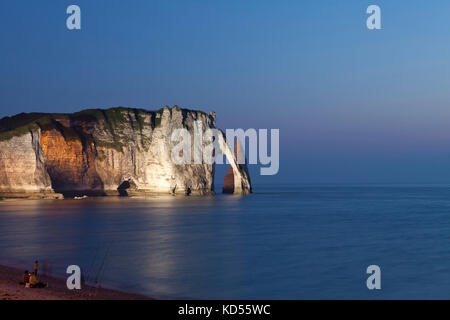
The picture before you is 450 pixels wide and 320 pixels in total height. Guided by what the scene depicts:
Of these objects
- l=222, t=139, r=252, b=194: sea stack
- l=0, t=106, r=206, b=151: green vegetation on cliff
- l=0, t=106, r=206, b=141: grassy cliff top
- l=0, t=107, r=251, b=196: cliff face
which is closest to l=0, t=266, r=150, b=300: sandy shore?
l=0, t=106, r=206, b=141: grassy cliff top

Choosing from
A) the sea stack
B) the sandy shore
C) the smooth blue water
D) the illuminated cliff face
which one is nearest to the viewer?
the sandy shore

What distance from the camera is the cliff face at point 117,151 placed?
100375 mm

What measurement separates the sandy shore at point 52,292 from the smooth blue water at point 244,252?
1.76 metres

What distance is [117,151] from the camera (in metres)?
107

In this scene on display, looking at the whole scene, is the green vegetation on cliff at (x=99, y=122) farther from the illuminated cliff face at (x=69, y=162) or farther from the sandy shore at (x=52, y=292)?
the sandy shore at (x=52, y=292)

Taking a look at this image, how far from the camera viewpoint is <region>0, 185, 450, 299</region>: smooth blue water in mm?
21234

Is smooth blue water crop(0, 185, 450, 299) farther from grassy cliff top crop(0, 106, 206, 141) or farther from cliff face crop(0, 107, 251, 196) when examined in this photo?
grassy cliff top crop(0, 106, 206, 141)

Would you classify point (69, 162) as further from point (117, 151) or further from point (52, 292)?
point (52, 292)

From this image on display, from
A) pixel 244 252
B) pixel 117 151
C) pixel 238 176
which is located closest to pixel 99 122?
pixel 117 151

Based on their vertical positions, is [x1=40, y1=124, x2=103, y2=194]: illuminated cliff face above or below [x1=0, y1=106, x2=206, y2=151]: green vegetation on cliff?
below

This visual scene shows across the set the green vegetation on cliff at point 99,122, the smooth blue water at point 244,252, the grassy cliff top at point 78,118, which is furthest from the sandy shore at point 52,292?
the green vegetation on cliff at point 99,122

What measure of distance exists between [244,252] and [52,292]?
16.5 m
